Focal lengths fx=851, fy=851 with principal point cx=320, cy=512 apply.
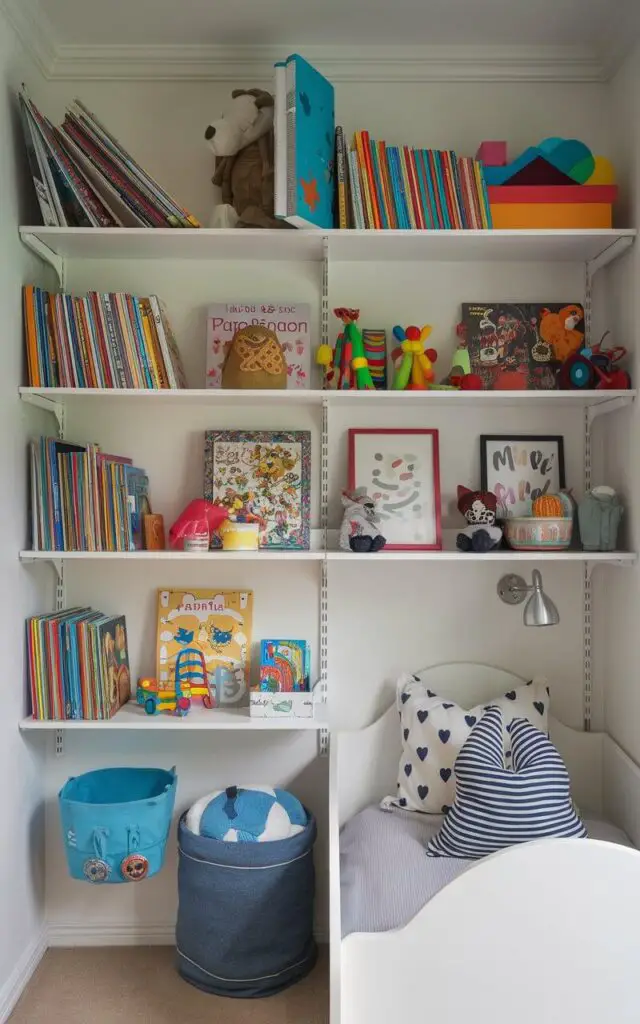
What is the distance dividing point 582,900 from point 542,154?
5.71 feet

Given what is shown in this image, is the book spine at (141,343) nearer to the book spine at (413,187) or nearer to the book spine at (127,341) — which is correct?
the book spine at (127,341)

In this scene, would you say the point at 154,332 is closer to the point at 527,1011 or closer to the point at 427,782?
the point at 427,782

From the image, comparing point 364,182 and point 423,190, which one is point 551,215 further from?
point 364,182

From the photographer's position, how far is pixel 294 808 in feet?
7.32

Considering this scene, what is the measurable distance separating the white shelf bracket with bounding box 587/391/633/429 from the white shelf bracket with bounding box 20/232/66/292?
147cm

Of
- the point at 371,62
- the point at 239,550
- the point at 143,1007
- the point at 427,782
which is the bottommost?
the point at 143,1007

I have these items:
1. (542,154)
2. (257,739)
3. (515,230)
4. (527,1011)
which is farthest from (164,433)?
(527,1011)

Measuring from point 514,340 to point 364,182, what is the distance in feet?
1.92

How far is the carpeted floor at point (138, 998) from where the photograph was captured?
2.03 metres

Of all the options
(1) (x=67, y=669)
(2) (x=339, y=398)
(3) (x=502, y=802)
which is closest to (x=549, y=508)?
(2) (x=339, y=398)

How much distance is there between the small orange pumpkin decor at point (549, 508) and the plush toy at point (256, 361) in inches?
28.9

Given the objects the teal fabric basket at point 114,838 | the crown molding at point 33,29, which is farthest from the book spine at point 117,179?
the teal fabric basket at point 114,838

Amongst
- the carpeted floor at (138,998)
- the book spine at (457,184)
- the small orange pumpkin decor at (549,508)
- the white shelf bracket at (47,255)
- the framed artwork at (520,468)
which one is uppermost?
the book spine at (457,184)

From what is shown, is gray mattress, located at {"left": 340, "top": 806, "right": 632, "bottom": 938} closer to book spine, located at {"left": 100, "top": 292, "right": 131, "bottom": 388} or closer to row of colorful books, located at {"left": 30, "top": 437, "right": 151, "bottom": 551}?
row of colorful books, located at {"left": 30, "top": 437, "right": 151, "bottom": 551}
